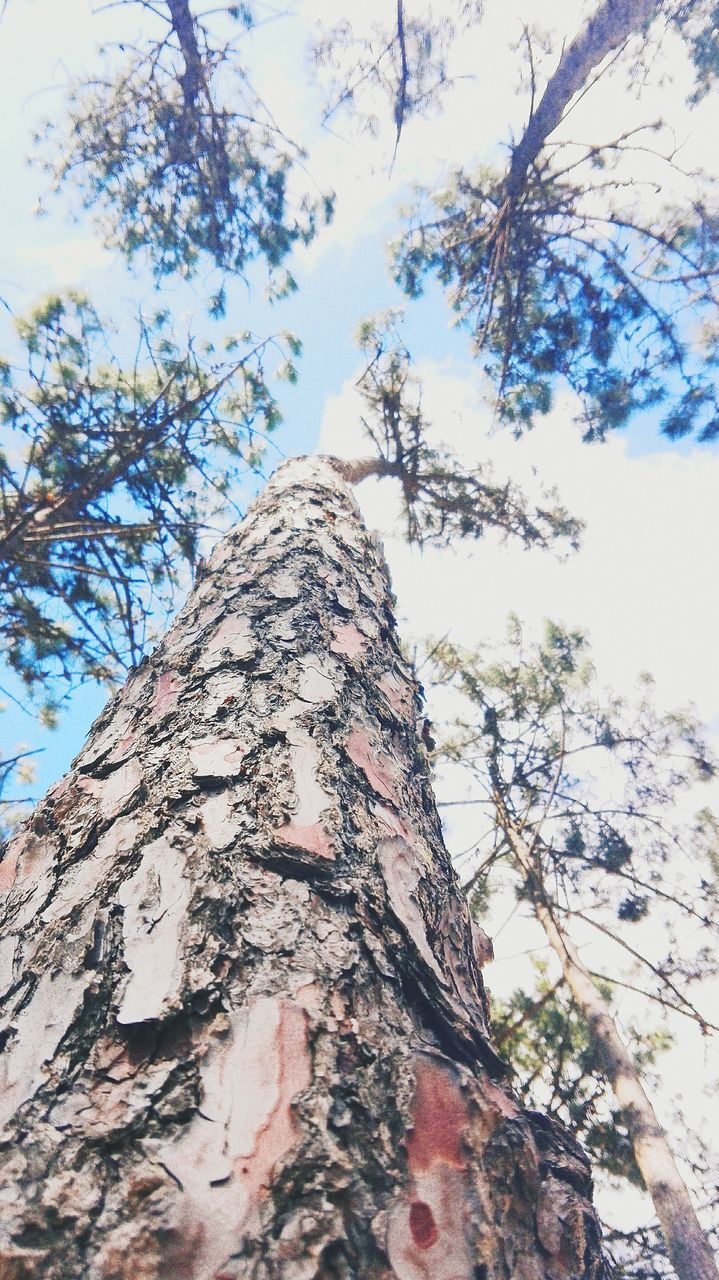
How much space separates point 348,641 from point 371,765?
43 cm

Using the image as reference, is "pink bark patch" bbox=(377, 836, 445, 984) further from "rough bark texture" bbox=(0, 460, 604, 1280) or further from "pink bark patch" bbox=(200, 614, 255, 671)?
"pink bark patch" bbox=(200, 614, 255, 671)

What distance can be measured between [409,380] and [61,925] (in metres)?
5.91

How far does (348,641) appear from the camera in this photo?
1.65 m

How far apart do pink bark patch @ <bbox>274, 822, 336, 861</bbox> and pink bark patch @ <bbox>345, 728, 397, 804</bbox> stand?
0.79 ft

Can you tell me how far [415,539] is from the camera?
22.8 feet

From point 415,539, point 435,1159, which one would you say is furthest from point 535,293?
point 435,1159

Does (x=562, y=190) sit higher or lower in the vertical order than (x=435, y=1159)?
higher

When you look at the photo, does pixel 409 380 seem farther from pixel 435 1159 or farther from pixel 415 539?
pixel 435 1159

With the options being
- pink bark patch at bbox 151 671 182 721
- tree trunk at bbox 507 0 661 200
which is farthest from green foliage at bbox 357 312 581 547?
pink bark patch at bbox 151 671 182 721

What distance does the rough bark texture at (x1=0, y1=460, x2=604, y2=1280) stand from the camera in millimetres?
585

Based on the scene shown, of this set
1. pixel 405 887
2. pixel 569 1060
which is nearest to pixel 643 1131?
pixel 569 1060

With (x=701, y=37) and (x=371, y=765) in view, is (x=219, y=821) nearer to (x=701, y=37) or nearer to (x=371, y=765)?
(x=371, y=765)

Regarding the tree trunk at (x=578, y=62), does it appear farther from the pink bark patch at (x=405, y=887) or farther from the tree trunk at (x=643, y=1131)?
the pink bark patch at (x=405, y=887)

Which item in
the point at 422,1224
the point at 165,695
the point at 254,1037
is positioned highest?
the point at 165,695
